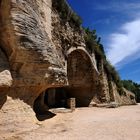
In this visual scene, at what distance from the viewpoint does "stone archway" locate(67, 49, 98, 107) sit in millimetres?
17266

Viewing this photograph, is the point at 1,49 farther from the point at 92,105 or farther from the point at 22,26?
the point at 92,105

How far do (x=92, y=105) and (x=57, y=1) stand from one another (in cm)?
781

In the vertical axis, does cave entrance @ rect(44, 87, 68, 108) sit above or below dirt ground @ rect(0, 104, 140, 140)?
above

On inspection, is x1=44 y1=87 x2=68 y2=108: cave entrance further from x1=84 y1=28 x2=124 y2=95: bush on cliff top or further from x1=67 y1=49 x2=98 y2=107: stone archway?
x1=84 y1=28 x2=124 y2=95: bush on cliff top

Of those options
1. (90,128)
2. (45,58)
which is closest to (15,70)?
(45,58)

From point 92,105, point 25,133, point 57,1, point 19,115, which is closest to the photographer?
point 25,133

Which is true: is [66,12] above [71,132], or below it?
above

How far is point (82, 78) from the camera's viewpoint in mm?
17656

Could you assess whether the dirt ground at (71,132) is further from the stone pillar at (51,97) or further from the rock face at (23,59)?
the stone pillar at (51,97)

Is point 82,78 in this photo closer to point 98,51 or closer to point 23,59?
point 98,51

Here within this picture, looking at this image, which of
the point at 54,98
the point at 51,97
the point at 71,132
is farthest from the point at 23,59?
the point at 54,98

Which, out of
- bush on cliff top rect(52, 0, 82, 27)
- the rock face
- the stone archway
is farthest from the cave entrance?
the rock face

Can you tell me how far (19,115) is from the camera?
7.25 meters

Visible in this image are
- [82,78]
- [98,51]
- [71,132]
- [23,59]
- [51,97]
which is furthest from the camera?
[98,51]
